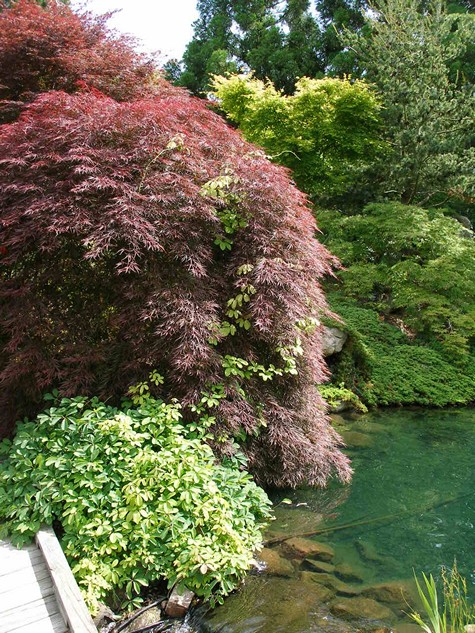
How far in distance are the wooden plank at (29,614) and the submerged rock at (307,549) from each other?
5.14 feet

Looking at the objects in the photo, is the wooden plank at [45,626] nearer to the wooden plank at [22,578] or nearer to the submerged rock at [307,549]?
the wooden plank at [22,578]

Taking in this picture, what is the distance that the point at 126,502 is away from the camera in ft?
9.18

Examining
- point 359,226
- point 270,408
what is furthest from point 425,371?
point 270,408

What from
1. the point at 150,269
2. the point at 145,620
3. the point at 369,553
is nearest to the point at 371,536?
the point at 369,553

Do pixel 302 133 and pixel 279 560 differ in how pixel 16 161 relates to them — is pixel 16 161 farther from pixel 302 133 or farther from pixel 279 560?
pixel 302 133

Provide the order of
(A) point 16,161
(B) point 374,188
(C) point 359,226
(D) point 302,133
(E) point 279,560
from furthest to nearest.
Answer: (B) point 374,188 < (D) point 302,133 < (C) point 359,226 < (A) point 16,161 < (E) point 279,560

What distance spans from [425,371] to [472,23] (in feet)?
36.2

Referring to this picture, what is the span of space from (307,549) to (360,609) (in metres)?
0.63

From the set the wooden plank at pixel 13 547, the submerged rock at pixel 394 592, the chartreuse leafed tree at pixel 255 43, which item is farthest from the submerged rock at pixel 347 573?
the chartreuse leafed tree at pixel 255 43

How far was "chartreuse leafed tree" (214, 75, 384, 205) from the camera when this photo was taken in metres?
11.8

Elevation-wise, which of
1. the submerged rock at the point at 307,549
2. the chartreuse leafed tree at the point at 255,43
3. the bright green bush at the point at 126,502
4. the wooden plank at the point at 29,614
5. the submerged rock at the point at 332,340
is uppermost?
the chartreuse leafed tree at the point at 255,43

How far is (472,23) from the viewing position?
44.2 ft

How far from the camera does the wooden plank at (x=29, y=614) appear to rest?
220cm

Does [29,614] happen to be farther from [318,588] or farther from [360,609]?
[360,609]
